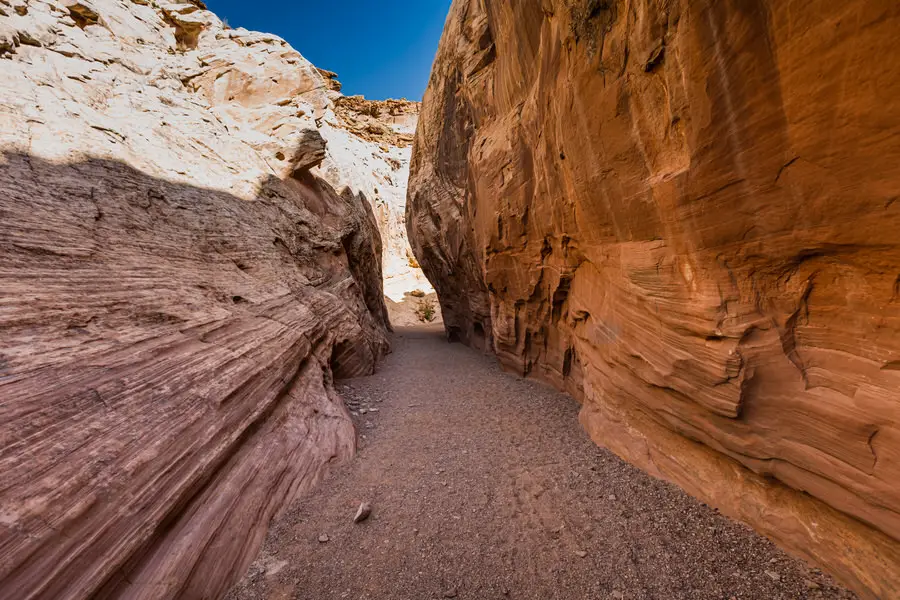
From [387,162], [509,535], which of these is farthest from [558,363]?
[387,162]

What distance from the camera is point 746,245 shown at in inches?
121

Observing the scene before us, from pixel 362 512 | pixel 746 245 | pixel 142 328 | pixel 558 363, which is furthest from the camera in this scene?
pixel 558 363

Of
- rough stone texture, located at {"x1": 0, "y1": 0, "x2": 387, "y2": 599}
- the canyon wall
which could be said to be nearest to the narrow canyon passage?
the canyon wall

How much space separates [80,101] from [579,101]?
11.6m

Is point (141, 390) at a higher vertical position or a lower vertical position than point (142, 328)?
lower

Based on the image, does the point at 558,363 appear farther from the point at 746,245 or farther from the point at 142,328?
the point at 142,328

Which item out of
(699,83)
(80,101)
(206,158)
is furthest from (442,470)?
(80,101)

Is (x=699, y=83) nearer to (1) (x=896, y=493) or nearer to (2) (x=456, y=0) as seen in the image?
(1) (x=896, y=493)

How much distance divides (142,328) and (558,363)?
7804 millimetres

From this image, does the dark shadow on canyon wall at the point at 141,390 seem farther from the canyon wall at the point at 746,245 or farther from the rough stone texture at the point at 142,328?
the canyon wall at the point at 746,245

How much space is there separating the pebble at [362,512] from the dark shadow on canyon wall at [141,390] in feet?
3.13

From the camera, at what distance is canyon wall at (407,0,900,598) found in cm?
230

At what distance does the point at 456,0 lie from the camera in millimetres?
9859

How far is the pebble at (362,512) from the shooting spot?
3768 mm
